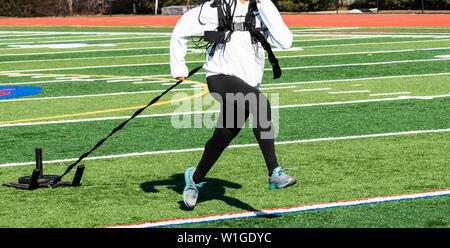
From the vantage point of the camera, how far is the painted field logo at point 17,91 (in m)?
14.0

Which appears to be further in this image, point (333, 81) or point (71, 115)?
point (333, 81)

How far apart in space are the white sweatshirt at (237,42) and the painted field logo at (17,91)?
8.23 metres

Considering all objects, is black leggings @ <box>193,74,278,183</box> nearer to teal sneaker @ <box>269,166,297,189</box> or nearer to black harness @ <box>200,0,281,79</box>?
teal sneaker @ <box>269,166,297,189</box>

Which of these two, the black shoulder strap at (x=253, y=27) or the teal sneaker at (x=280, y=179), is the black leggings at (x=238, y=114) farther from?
the black shoulder strap at (x=253, y=27)

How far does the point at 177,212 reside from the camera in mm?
6227

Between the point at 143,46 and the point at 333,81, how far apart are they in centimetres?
1243

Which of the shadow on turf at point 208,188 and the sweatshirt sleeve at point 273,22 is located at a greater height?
the sweatshirt sleeve at point 273,22

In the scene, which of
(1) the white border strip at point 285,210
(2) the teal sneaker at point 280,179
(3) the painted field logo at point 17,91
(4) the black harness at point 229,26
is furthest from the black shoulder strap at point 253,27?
(3) the painted field logo at point 17,91

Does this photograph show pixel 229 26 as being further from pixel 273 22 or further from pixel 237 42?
pixel 273 22

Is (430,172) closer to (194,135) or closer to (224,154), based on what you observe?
(224,154)

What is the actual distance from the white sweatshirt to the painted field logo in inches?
324

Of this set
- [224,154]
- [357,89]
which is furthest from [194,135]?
[357,89]

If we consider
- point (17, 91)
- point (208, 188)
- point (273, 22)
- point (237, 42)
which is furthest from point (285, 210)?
point (17, 91)

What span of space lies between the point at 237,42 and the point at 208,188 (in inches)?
58.1
